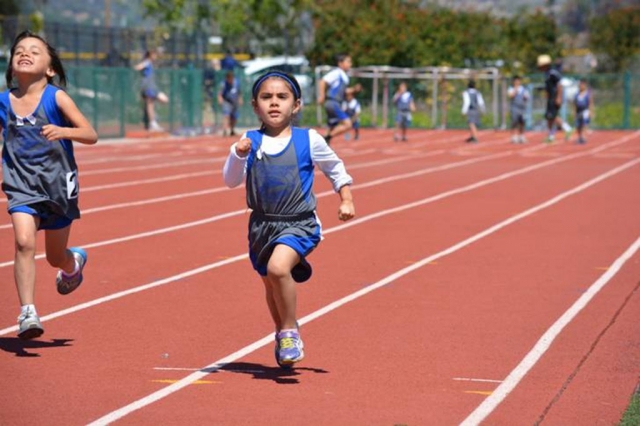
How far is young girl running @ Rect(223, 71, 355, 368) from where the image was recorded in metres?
7.30

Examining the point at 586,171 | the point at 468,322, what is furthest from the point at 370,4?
the point at 468,322

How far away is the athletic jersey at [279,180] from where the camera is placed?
734 cm

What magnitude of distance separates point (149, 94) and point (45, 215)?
26.3 metres

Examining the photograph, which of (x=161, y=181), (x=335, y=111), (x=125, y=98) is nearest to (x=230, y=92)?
(x=125, y=98)

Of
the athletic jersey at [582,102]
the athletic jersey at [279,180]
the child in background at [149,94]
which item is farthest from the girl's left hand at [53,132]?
the athletic jersey at [582,102]

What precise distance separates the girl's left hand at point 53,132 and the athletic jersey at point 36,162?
0.29 m

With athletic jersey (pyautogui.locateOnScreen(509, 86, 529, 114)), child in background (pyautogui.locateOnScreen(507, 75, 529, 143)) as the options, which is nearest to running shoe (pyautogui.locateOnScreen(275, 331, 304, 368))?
child in background (pyautogui.locateOnScreen(507, 75, 529, 143))

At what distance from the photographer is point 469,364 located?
7.79 metres

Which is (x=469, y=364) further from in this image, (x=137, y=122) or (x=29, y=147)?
(x=137, y=122)

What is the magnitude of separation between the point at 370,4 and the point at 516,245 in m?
44.1

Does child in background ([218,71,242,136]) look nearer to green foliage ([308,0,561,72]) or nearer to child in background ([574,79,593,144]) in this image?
child in background ([574,79,593,144])

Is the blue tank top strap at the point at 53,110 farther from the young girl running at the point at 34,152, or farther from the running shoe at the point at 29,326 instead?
the running shoe at the point at 29,326

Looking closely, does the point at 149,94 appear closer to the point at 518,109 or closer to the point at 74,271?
the point at 518,109

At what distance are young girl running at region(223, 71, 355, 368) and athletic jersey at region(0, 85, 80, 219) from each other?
1338 millimetres
